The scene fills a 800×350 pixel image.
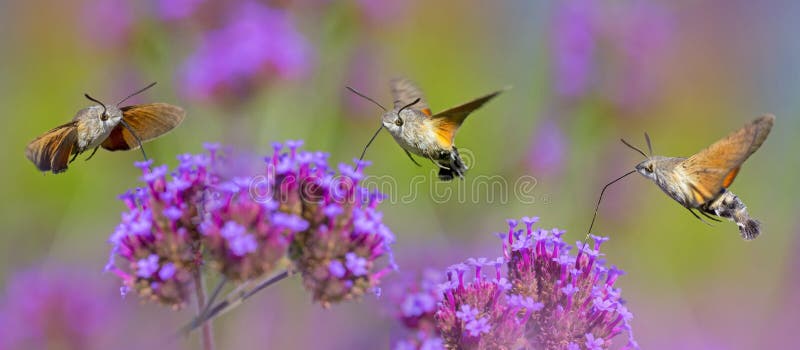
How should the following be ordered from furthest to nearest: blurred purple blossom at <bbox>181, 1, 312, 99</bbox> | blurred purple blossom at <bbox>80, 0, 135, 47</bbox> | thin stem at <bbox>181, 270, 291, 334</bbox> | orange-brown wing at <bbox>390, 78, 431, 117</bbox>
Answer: blurred purple blossom at <bbox>80, 0, 135, 47</bbox> → blurred purple blossom at <bbox>181, 1, 312, 99</bbox> → orange-brown wing at <bbox>390, 78, 431, 117</bbox> → thin stem at <bbox>181, 270, 291, 334</bbox>

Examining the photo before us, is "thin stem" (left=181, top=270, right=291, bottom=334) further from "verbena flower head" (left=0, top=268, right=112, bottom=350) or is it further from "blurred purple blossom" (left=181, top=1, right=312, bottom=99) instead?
"blurred purple blossom" (left=181, top=1, right=312, bottom=99)

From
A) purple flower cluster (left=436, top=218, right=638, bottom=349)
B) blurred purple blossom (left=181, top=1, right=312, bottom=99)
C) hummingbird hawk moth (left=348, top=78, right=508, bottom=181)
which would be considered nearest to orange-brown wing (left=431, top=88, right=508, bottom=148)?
hummingbird hawk moth (left=348, top=78, right=508, bottom=181)

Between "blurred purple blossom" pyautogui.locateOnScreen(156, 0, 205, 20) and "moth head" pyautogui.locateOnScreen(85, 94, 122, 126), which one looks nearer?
"moth head" pyautogui.locateOnScreen(85, 94, 122, 126)

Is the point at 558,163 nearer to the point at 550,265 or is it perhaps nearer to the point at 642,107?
the point at 642,107

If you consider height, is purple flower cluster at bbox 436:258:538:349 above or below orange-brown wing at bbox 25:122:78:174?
below

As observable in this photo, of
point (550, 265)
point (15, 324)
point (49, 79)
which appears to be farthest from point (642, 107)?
point (49, 79)

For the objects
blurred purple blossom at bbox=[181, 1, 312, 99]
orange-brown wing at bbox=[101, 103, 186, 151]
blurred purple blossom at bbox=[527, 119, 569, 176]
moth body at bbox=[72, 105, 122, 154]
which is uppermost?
blurred purple blossom at bbox=[181, 1, 312, 99]

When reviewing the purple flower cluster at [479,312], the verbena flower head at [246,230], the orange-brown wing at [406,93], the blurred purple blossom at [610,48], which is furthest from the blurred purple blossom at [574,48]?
the verbena flower head at [246,230]
